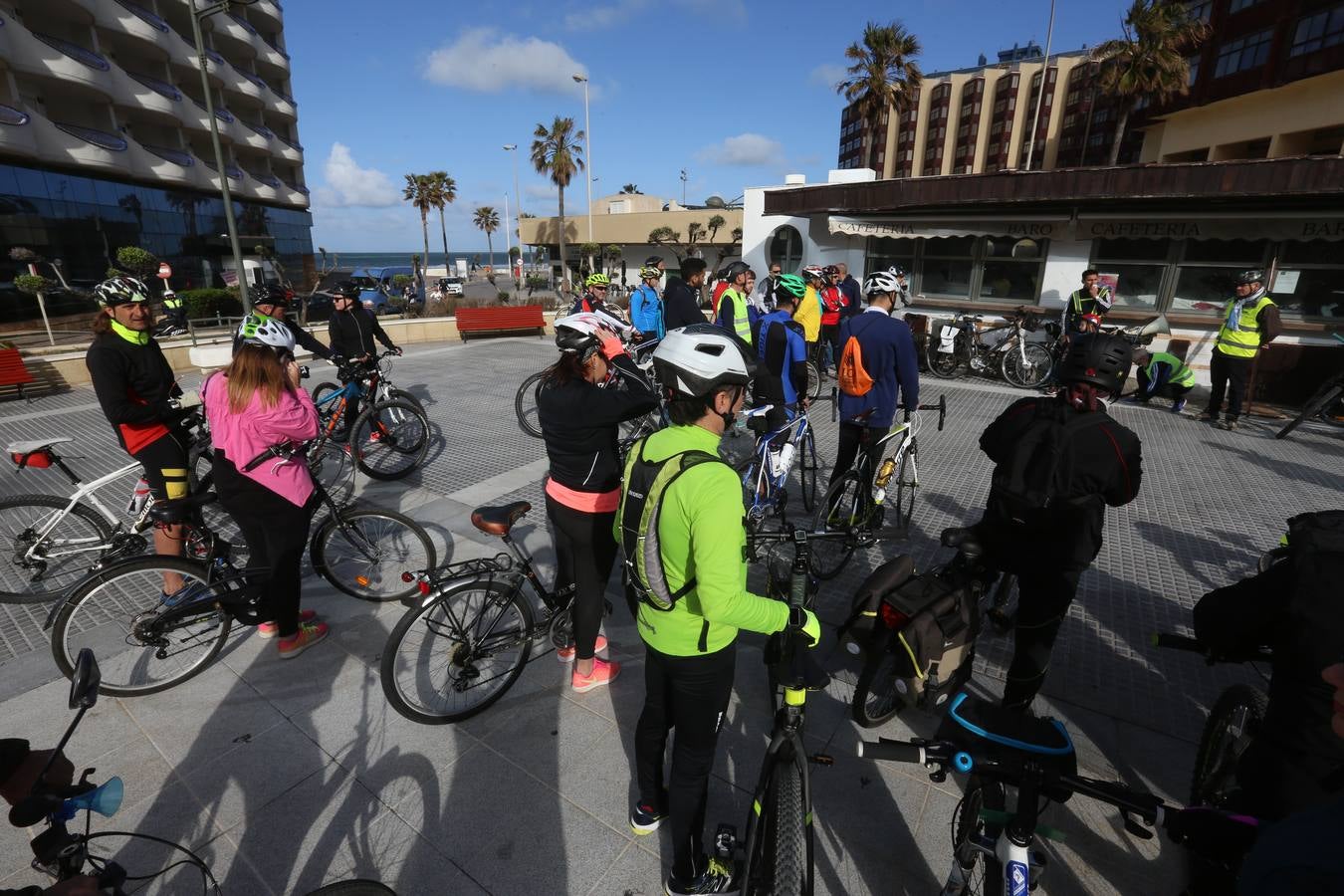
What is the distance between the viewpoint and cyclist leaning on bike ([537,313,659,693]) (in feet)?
9.78

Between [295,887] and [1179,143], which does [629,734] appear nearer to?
A: [295,887]

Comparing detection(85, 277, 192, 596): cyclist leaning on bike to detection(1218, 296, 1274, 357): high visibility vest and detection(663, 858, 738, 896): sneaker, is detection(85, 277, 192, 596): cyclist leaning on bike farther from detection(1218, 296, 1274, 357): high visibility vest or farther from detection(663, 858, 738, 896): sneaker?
detection(1218, 296, 1274, 357): high visibility vest

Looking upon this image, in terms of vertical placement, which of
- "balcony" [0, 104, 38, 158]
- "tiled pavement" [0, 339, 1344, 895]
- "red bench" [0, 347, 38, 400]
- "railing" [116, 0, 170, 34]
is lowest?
"tiled pavement" [0, 339, 1344, 895]

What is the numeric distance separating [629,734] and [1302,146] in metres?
28.7

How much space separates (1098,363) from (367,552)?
15.0 ft

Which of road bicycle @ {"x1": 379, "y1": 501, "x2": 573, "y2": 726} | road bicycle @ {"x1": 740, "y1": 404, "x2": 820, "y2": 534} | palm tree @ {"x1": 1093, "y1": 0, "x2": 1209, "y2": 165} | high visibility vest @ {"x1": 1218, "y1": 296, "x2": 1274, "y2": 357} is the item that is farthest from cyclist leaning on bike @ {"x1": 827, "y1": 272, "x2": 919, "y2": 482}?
palm tree @ {"x1": 1093, "y1": 0, "x2": 1209, "y2": 165}

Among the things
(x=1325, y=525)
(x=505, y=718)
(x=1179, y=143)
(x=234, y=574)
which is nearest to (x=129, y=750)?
(x=234, y=574)

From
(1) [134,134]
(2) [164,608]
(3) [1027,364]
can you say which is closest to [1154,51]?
(3) [1027,364]

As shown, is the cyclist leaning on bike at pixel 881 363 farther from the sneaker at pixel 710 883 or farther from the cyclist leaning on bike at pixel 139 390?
the cyclist leaning on bike at pixel 139 390

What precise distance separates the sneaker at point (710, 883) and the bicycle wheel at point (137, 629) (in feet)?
9.74

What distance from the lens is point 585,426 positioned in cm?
297

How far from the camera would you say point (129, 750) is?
304 centimetres

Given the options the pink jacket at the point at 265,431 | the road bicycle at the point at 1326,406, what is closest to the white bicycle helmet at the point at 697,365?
the pink jacket at the point at 265,431

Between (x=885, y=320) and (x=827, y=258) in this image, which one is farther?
(x=827, y=258)
